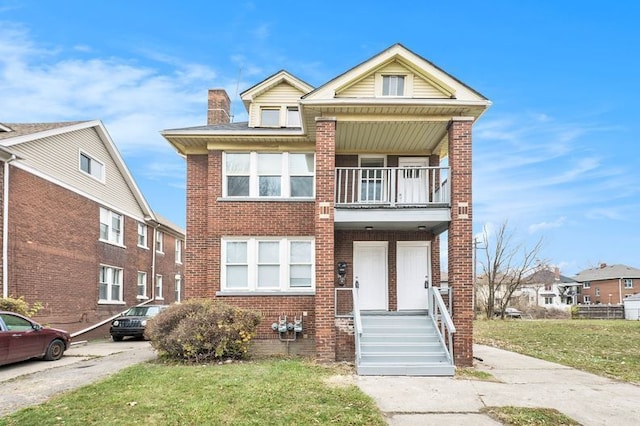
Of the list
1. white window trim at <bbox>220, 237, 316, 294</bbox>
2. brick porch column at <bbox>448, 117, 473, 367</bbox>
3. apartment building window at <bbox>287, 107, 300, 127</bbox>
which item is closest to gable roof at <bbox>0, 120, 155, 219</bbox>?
white window trim at <bbox>220, 237, 316, 294</bbox>

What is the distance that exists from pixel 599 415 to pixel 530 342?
11753mm

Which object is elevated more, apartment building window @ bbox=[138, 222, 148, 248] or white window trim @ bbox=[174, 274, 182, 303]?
apartment building window @ bbox=[138, 222, 148, 248]

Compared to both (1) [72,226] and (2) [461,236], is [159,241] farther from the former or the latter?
(2) [461,236]

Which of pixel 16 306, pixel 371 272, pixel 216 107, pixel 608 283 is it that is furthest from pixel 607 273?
pixel 16 306

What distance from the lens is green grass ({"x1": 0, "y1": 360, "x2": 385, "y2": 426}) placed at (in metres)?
7.03

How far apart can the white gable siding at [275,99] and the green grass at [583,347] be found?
10806mm

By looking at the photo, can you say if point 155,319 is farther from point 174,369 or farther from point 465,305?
point 465,305

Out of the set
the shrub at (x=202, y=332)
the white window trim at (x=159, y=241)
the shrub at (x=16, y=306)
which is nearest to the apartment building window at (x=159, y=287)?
the white window trim at (x=159, y=241)

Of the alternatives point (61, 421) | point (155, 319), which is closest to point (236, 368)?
point (155, 319)

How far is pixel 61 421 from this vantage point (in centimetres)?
695

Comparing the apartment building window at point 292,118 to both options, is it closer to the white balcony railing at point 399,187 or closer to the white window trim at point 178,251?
the white balcony railing at point 399,187

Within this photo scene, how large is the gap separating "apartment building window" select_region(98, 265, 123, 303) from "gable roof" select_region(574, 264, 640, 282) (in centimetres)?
6552

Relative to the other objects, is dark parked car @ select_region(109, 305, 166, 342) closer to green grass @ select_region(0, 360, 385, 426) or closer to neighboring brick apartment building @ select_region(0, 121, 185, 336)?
neighboring brick apartment building @ select_region(0, 121, 185, 336)

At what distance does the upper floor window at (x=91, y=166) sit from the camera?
840 inches
